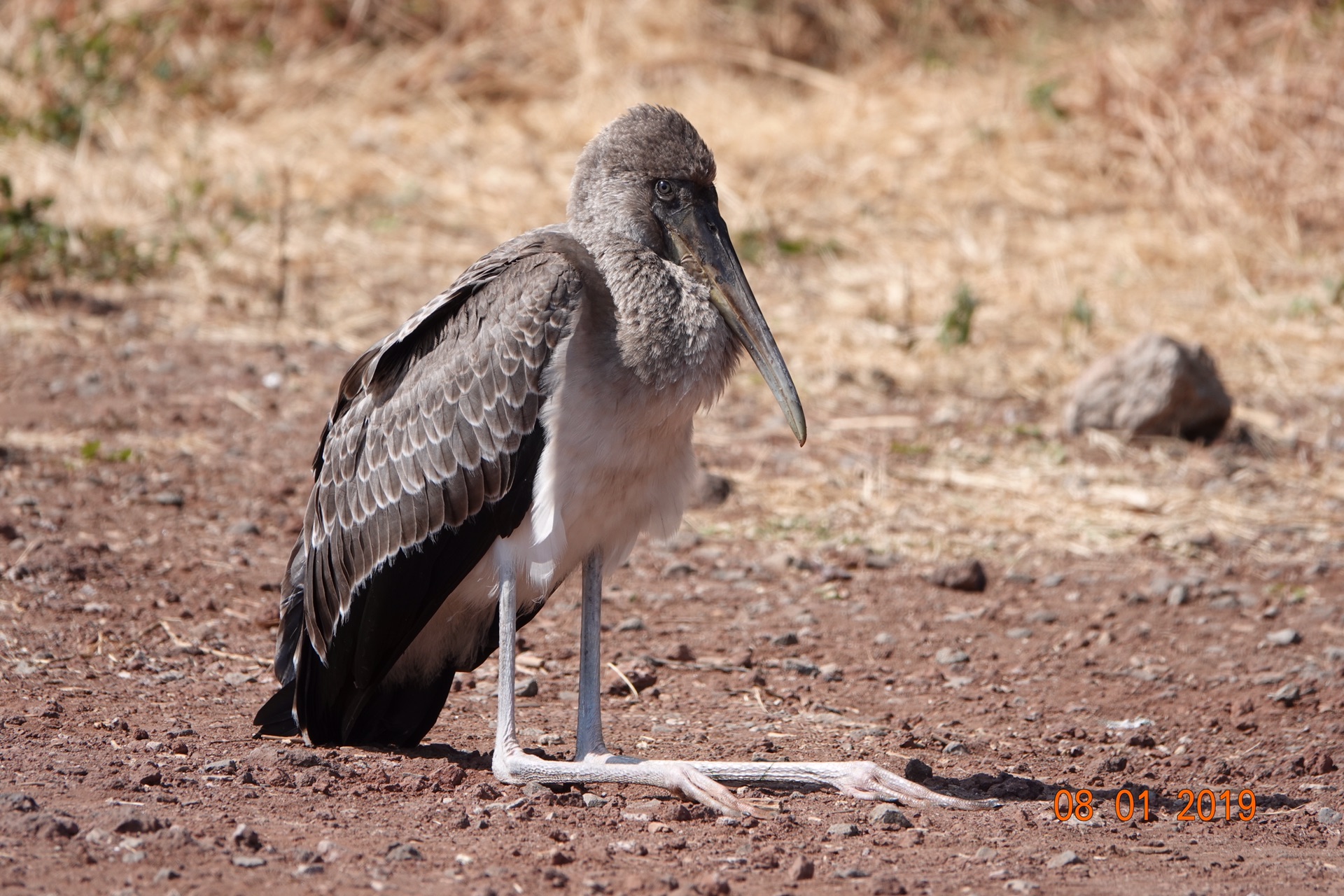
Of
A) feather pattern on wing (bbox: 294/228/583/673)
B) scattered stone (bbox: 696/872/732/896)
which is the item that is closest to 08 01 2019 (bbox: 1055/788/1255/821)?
scattered stone (bbox: 696/872/732/896)

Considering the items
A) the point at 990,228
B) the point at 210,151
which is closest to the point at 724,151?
the point at 990,228

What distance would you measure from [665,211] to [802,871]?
1980 millimetres

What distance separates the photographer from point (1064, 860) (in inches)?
136

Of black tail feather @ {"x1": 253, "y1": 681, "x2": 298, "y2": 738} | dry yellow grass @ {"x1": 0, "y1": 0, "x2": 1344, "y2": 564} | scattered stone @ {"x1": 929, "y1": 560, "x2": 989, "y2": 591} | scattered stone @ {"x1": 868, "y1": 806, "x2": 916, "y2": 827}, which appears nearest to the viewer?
scattered stone @ {"x1": 868, "y1": 806, "x2": 916, "y2": 827}

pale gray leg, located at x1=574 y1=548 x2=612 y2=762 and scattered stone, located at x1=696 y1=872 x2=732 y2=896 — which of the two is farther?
pale gray leg, located at x1=574 y1=548 x2=612 y2=762

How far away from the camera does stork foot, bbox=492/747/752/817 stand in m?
3.84

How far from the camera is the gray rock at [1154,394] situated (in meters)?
7.24

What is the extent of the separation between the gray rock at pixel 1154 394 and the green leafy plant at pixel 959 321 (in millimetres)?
988

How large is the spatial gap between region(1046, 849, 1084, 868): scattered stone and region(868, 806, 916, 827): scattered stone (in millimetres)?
414

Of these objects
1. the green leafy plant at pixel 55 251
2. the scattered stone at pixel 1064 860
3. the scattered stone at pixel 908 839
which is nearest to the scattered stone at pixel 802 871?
the scattered stone at pixel 908 839

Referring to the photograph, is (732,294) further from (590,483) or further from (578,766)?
(578,766)

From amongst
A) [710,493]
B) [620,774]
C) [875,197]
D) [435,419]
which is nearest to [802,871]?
[620,774]

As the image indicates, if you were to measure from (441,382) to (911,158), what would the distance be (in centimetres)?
784

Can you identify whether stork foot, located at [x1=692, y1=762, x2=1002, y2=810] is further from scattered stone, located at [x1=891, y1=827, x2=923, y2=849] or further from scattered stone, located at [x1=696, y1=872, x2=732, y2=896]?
scattered stone, located at [x1=696, y1=872, x2=732, y2=896]
